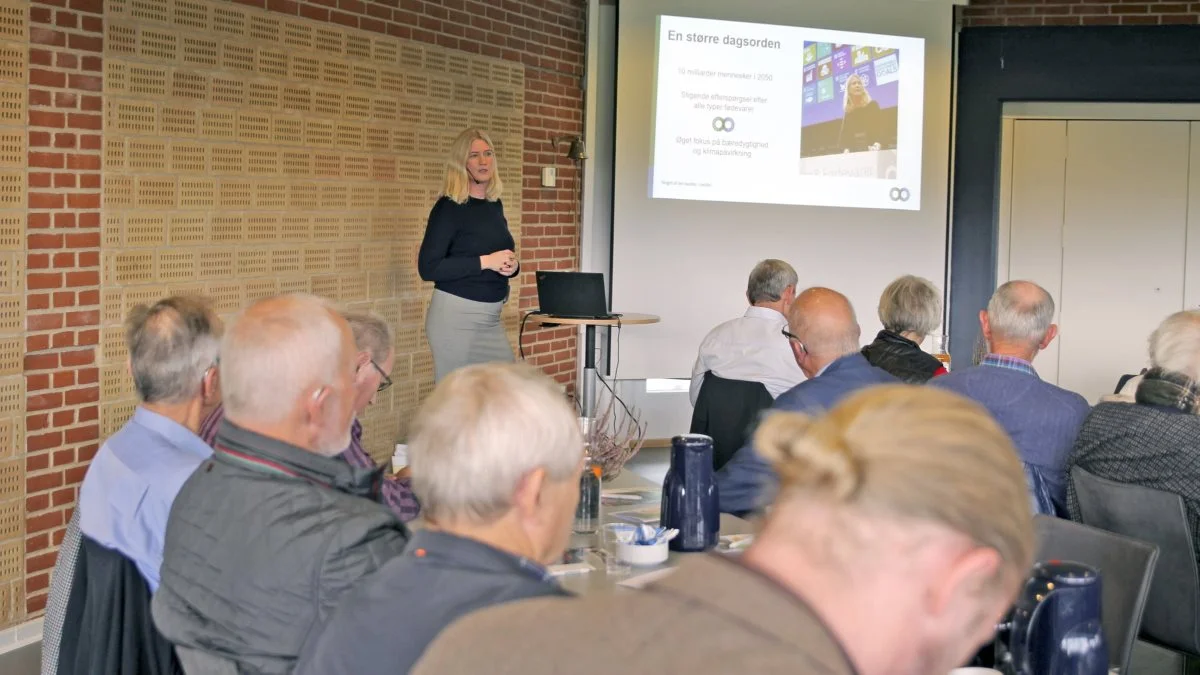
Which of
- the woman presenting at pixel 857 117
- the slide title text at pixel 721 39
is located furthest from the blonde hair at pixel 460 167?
the woman presenting at pixel 857 117

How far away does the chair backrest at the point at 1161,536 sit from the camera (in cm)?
325

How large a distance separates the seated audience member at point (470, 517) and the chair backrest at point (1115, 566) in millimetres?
1234

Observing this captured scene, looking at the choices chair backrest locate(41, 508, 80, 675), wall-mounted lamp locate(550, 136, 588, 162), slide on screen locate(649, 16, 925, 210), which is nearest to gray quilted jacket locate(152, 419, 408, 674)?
chair backrest locate(41, 508, 80, 675)

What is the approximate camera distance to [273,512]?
2.06m

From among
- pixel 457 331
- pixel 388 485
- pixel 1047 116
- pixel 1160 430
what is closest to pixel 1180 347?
pixel 1160 430

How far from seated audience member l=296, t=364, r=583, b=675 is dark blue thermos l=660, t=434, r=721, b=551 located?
0.98 meters

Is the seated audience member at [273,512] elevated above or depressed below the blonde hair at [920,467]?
below

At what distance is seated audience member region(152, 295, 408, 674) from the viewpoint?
202 cm

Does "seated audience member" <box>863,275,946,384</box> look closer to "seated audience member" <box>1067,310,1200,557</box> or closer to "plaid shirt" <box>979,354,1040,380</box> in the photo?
"plaid shirt" <box>979,354,1040,380</box>

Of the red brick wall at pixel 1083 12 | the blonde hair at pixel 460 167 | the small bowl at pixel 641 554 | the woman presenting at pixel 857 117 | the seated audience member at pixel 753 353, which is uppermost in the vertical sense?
the red brick wall at pixel 1083 12

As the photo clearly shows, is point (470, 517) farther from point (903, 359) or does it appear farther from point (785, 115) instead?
point (785, 115)

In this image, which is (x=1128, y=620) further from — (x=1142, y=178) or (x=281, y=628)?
(x=1142, y=178)

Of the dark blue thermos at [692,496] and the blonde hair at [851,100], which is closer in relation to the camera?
the dark blue thermos at [692,496]

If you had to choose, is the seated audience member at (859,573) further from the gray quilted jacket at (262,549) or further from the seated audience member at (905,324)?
the seated audience member at (905,324)
